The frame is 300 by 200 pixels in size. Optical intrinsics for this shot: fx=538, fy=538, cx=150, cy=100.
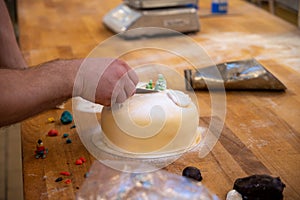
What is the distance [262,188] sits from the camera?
1055mm

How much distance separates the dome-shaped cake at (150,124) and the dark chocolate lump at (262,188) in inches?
11.3

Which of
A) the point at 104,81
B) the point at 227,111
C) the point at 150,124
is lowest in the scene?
the point at 227,111

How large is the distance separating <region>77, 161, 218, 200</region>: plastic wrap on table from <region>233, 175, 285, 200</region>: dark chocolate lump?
0.25ft

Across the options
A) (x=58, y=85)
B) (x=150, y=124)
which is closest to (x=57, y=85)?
(x=58, y=85)

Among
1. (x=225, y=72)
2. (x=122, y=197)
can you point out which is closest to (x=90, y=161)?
(x=122, y=197)

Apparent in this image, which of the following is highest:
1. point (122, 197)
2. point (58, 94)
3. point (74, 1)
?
point (58, 94)

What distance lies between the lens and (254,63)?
Answer: 1.78 metres

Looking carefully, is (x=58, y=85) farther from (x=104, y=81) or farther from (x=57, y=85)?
(x=104, y=81)

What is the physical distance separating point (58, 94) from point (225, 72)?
70 cm

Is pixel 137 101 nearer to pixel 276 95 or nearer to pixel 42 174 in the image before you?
pixel 42 174

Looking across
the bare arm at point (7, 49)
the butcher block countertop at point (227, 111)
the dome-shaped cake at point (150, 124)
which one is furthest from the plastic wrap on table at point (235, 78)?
the bare arm at point (7, 49)

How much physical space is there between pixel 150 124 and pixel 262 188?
1.18 feet

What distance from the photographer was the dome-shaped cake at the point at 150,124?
1.32 m

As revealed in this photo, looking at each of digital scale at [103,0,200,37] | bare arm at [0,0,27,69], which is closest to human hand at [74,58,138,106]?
bare arm at [0,0,27,69]
